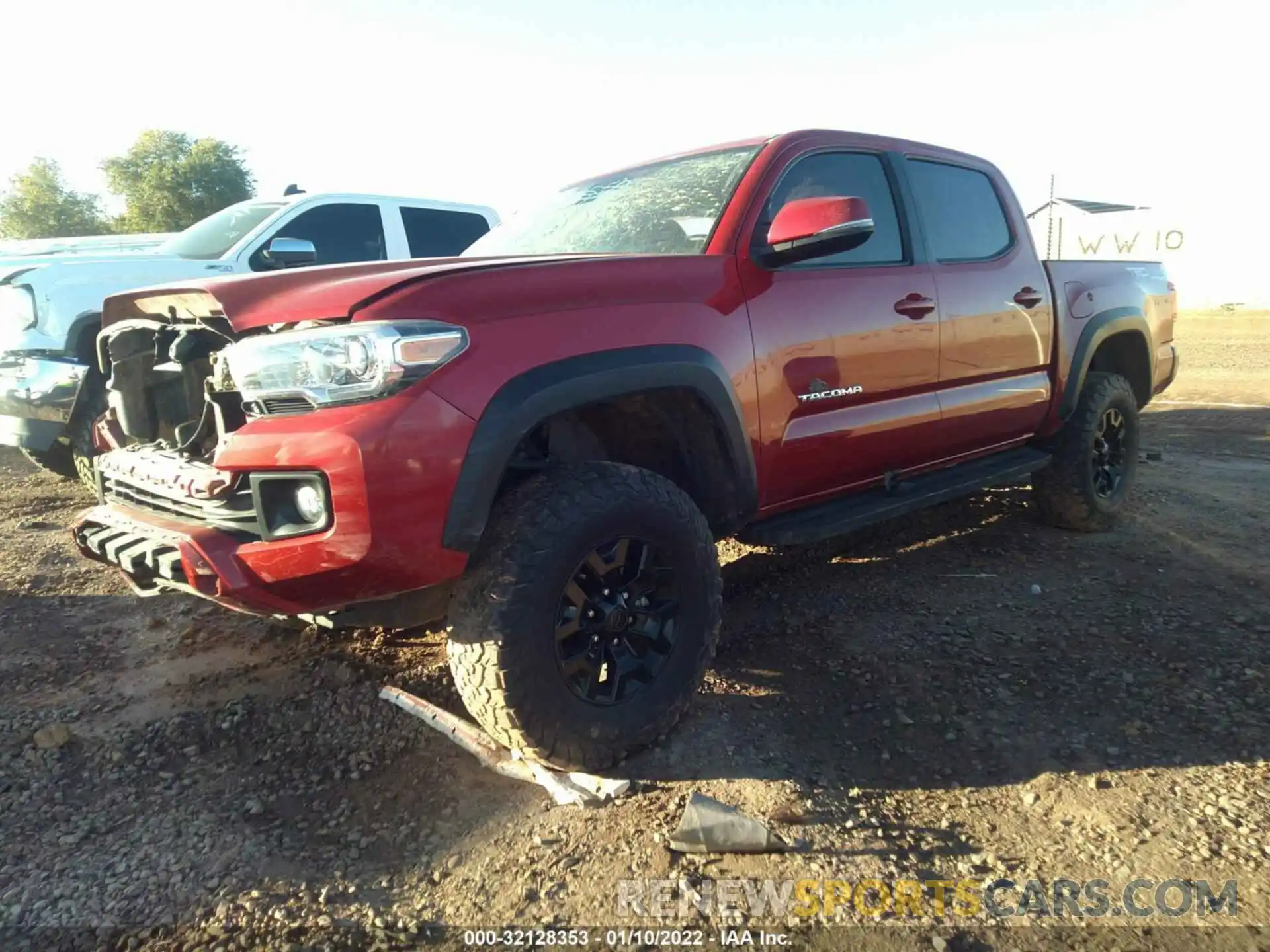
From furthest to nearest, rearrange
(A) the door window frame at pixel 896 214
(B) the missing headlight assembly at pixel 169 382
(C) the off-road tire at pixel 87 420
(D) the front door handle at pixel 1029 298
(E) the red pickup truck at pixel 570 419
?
(D) the front door handle at pixel 1029 298 → (C) the off-road tire at pixel 87 420 → (A) the door window frame at pixel 896 214 → (B) the missing headlight assembly at pixel 169 382 → (E) the red pickup truck at pixel 570 419

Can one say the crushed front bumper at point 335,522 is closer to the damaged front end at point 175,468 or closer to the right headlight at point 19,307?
the damaged front end at point 175,468

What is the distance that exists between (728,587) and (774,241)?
169cm

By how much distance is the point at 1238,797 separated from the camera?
2254mm

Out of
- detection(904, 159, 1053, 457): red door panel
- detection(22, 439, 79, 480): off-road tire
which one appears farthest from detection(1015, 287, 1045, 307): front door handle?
detection(22, 439, 79, 480): off-road tire

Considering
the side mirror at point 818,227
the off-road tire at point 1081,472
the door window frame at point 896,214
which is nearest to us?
the side mirror at point 818,227

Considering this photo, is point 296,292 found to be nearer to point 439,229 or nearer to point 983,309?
point 983,309

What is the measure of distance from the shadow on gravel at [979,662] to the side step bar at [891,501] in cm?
44

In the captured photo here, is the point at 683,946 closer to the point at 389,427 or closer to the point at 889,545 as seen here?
the point at 389,427

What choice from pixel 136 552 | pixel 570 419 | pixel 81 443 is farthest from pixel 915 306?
pixel 81 443

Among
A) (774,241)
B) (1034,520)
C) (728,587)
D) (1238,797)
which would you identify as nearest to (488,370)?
(774,241)

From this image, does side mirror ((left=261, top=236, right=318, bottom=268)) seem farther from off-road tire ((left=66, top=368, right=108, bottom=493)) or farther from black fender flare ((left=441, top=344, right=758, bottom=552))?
black fender flare ((left=441, top=344, right=758, bottom=552))

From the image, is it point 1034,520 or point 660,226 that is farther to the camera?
point 1034,520

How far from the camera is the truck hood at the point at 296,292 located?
2.12 m

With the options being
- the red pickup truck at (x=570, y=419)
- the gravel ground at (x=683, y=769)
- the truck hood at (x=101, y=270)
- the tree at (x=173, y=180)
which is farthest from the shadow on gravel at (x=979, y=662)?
the tree at (x=173, y=180)
